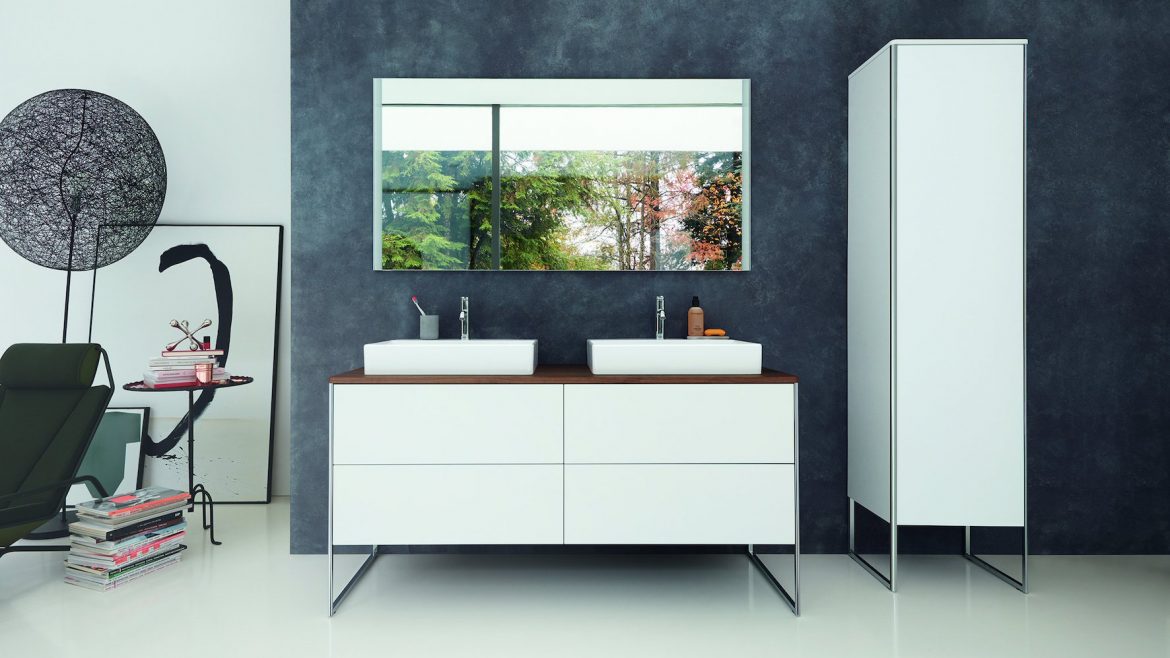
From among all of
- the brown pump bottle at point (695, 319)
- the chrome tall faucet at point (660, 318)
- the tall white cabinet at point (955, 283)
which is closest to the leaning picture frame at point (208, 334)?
the chrome tall faucet at point (660, 318)

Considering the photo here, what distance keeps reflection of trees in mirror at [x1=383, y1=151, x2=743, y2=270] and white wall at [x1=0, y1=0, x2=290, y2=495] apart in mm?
1191

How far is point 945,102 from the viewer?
2.42 meters

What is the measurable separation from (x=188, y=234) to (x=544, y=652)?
117 inches

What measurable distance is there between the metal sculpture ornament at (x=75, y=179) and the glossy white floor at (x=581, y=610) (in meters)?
1.50

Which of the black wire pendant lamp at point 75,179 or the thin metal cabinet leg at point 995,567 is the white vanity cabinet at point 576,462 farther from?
the black wire pendant lamp at point 75,179

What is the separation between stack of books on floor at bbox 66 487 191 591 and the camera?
2.53m

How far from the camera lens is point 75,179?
3.18 metres

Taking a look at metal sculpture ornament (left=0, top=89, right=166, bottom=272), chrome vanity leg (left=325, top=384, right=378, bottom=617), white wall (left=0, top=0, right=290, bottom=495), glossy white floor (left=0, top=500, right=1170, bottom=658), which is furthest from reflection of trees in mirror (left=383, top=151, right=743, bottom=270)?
metal sculpture ornament (left=0, top=89, right=166, bottom=272)

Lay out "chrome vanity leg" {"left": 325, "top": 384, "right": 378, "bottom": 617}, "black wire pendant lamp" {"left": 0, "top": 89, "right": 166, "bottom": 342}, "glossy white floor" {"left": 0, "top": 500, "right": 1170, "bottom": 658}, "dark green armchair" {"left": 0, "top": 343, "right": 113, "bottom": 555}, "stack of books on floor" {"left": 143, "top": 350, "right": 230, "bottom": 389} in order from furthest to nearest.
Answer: "black wire pendant lamp" {"left": 0, "top": 89, "right": 166, "bottom": 342} → "stack of books on floor" {"left": 143, "top": 350, "right": 230, "bottom": 389} → "dark green armchair" {"left": 0, "top": 343, "right": 113, "bottom": 555} → "chrome vanity leg" {"left": 325, "top": 384, "right": 378, "bottom": 617} → "glossy white floor" {"left": 0, "top": 500, "right": 1170, "bottom": 658}

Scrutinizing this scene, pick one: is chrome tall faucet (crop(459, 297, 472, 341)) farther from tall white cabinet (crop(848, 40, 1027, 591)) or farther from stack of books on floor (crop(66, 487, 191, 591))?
tall white cabinet (crop(848, 40, 1027, 591))

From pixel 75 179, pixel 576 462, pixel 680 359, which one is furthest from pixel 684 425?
pixel 75 179

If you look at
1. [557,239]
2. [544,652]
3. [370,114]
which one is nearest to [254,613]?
[544,652]

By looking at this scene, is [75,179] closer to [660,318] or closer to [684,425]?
[660,318]

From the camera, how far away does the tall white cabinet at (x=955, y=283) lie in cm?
242
